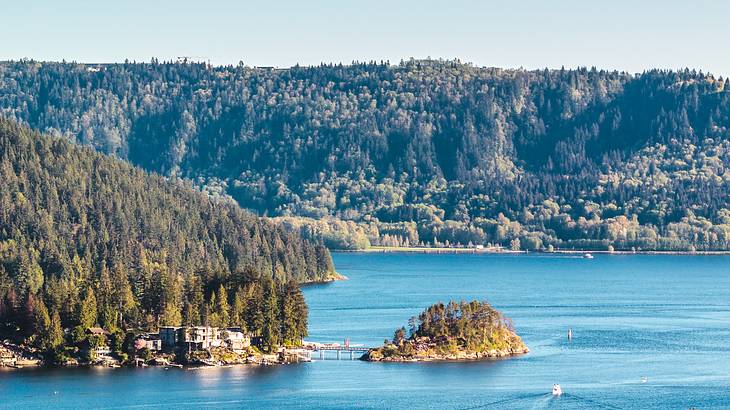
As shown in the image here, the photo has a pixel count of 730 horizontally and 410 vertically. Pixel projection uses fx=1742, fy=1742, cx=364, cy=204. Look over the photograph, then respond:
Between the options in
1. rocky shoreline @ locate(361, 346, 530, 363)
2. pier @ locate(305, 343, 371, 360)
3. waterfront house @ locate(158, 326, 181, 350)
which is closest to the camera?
waterfront house @ locate(158, 326, 181, 350)

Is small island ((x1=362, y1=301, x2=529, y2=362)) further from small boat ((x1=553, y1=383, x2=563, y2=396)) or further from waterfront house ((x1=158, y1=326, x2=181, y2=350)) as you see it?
small boat ((x1=553, y1=383, x2=563, y2=396))

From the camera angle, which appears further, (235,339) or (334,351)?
(334,351)

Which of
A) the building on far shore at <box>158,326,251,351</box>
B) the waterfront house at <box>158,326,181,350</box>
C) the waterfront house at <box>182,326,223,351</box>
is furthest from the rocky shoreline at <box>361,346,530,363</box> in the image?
the waterfront house at <box>158,326,181,350</box>

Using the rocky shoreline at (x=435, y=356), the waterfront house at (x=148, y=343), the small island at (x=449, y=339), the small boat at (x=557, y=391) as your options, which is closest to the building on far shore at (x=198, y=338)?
the waterfront house at (x=148, y=343)

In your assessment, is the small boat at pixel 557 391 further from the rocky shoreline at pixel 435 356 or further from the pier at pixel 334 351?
the pier at pixel 334 351

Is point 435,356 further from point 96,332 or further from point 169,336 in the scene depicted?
point 96,332

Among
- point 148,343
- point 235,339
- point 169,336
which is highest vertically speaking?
point 169,336

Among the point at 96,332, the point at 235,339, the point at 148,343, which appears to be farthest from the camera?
the point at 235,339

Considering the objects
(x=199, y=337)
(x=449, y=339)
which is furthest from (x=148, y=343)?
(x=449, y=339)

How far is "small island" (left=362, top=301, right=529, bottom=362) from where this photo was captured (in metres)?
167

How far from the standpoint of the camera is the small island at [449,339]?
547ft

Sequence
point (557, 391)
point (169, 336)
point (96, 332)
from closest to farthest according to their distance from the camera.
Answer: point (557, 391) < point (96, 332) < point (169, 336)

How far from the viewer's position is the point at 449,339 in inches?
6619

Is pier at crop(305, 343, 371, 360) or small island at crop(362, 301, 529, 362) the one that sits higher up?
small island at crop(362, 301, 529, 362)
